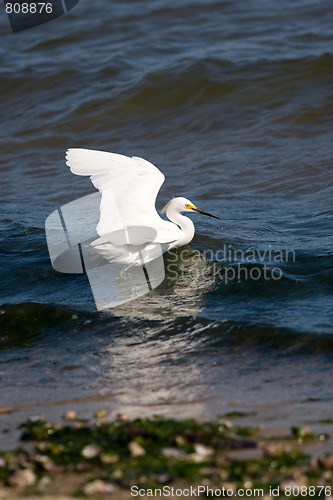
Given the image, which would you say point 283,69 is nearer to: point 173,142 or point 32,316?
point 173,142

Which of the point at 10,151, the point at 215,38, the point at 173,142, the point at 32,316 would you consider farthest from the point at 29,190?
the point at 215,38

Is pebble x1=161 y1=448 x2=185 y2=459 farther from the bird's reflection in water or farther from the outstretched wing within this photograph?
the outstretched wing

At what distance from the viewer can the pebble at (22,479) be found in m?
3.28

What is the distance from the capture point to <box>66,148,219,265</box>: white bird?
251 inches

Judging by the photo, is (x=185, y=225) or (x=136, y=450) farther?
(x=185, y=225)

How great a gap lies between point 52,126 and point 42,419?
9.22 m

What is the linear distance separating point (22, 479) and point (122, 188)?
153 inches

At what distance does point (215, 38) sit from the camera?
1478cm

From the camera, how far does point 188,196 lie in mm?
9375

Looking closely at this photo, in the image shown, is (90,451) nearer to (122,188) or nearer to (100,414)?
(100,414)

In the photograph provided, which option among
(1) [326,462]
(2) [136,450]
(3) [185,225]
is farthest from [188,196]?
(1) [326,462]

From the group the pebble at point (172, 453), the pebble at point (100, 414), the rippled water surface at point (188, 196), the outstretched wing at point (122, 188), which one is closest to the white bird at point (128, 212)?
the outstretched wing at point (122, 188)

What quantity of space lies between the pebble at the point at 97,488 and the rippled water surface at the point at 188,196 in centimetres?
88

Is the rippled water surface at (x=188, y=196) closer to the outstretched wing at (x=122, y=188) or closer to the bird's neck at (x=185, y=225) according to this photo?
the bird's neck at (x=185, y=225)
